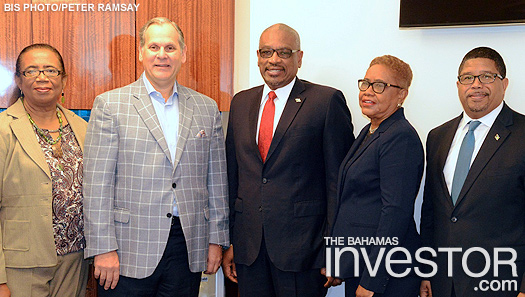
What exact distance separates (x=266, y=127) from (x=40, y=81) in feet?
3.63

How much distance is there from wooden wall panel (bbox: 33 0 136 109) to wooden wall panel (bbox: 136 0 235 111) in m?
0.11

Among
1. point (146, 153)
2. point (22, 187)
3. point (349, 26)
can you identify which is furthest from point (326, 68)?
point (22, 187)

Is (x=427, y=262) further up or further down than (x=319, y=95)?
further down

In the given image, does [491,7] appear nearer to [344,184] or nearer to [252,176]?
[344,184]

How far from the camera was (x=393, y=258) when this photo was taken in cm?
214

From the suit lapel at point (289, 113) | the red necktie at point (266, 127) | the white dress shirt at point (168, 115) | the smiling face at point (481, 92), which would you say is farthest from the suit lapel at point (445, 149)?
the white dress shirt at point (168, 115)

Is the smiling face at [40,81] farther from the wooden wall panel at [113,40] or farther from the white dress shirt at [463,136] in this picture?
the white dress shirt at [463,136]

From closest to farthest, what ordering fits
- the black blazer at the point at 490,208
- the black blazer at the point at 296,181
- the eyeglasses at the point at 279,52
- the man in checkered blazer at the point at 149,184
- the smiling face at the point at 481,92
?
the black blazer at the point at 490,208, the smiling face at the point at 481,92, the man in checkered blazer at the point at 149,184, the black blazer at the point at 296,181, the eyeglasses at the point at 279,52

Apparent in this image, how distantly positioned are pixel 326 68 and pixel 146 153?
1299mm

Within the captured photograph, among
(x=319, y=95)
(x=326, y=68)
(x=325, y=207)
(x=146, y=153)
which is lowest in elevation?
(x=325, y=207)

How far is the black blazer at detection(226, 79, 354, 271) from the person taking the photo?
238cm

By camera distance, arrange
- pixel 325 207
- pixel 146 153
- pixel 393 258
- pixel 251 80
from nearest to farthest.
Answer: pixel 393 258 → pixel 146 153 → pixel 325 207 → pixel 251 80

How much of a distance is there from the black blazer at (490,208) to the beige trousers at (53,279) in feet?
5.57

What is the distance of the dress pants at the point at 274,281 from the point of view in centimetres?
239
